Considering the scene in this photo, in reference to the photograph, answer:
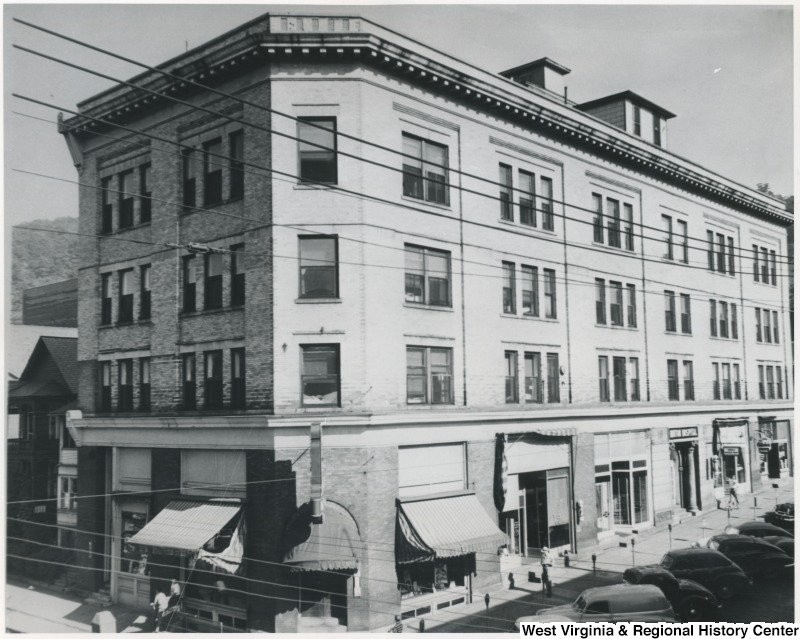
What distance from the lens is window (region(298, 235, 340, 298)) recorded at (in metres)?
20.1

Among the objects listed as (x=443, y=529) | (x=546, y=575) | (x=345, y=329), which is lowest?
(x=546, y=575)

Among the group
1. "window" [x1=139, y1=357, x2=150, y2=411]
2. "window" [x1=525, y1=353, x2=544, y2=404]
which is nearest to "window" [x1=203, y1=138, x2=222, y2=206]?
"window" [x1=139, y1=357, x2=150, y2=411]

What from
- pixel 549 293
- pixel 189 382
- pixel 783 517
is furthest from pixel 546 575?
pixel 189 382

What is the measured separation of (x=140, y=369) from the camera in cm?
2362

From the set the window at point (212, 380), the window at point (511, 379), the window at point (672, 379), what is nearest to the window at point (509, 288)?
the window at point (511, 379)

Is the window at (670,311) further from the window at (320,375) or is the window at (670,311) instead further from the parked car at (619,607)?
the window at (320,375)

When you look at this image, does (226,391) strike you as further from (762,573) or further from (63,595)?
(762,573)

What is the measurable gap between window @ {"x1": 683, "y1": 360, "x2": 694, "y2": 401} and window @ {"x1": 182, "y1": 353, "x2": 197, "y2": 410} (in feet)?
72.4

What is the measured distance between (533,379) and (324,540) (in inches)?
400

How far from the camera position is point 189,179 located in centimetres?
2252

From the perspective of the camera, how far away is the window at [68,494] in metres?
25.8

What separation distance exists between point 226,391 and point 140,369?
436cm

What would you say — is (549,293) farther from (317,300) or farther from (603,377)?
(317,300)

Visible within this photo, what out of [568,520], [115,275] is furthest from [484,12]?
[568,520]
